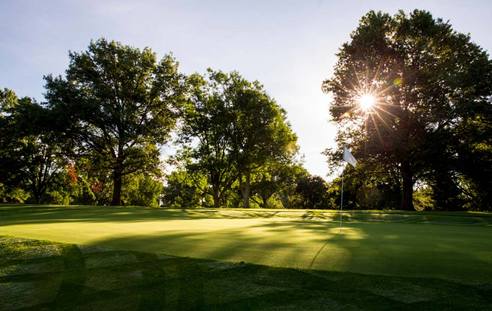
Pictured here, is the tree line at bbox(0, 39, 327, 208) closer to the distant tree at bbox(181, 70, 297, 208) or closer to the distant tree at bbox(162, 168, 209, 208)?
the distant tree at bbox(181, 70, 297, 208)

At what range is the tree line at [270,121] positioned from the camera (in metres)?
28.8

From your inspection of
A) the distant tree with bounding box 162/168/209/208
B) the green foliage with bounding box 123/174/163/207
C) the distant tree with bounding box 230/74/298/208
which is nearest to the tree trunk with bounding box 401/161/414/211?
the distant tree with bounding box 230/74/298/208

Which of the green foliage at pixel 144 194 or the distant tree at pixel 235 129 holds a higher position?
the distant tree at pixel 235 129

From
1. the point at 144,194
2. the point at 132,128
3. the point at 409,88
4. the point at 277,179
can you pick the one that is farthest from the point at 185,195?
the point at 409,88

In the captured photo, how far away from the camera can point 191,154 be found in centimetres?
4669

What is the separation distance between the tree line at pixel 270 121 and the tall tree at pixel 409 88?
0.31ft

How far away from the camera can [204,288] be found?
16.3 ft

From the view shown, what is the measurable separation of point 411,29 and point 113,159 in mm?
29973

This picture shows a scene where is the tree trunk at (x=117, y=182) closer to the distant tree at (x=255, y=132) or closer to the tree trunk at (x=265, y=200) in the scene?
the distant tree at (x=255, y=132)

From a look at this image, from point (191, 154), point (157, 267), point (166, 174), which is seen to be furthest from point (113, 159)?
point (157, 267)

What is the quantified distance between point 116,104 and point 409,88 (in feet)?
88.5

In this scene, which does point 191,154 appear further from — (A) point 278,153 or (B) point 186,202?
(B) point 186,202

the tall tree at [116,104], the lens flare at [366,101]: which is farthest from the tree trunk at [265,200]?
the lens flare at [366,101]

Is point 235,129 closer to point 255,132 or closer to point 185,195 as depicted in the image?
point 255,132
